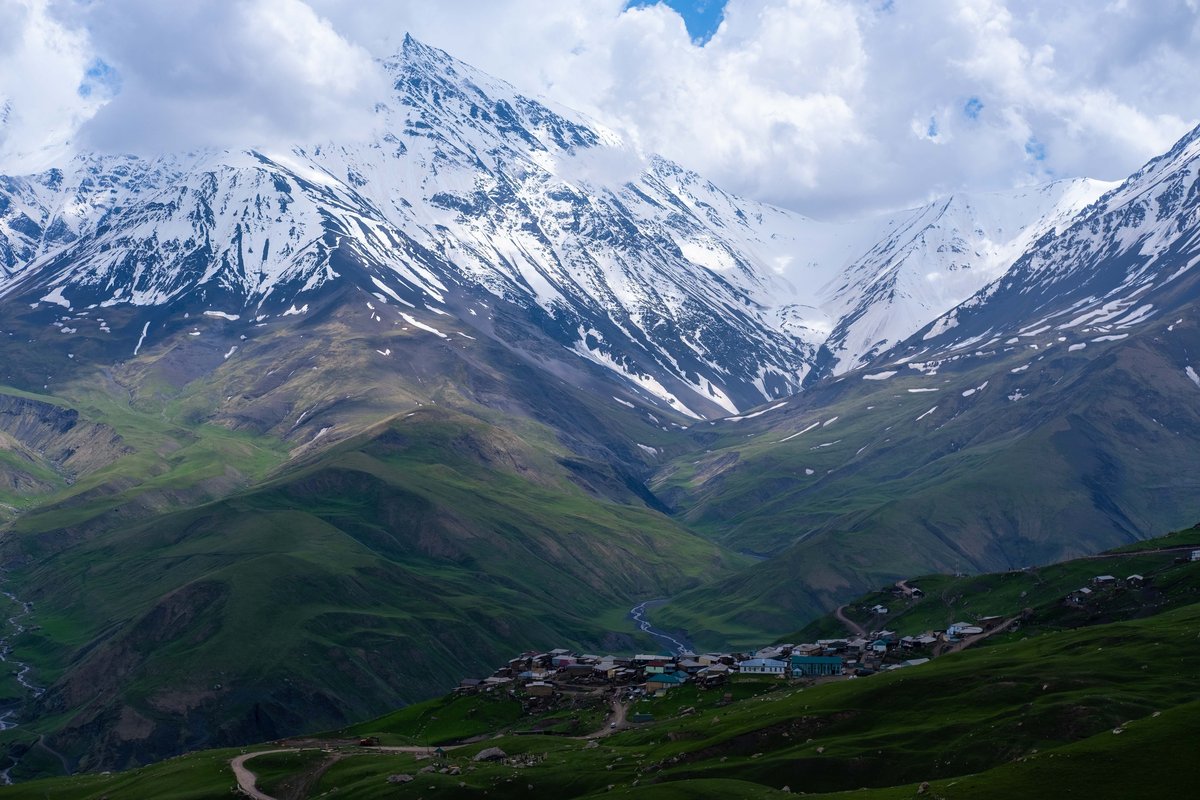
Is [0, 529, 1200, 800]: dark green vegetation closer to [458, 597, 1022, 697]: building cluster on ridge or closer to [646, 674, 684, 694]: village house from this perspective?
[646, 674, 684, 694]: village house

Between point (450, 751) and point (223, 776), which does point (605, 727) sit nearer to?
point (450, 751)

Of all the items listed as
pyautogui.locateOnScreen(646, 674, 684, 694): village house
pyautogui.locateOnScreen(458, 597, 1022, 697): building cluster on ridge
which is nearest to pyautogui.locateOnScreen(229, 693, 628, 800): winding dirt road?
pyautogui.locateOnScreen(646, 674, 684, 694): village house

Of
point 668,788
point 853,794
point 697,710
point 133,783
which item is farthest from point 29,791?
point 853,794

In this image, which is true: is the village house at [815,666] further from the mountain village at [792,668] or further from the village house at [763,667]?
the village house at [763,667]

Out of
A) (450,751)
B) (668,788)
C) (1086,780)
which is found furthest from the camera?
(450,751)

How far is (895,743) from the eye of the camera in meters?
120

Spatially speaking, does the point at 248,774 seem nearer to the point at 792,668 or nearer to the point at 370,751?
the point at 370,751

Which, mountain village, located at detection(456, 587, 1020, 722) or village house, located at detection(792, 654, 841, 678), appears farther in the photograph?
village house, located at detection(792, 654, 841, 678)

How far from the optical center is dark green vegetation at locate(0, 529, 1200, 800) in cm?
9662

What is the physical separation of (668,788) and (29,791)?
3944 inches

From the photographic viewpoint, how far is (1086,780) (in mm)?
92125

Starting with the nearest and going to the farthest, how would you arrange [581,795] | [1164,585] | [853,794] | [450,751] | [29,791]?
[853,794] → [581,795] → [450,751] → [29,791] → [1164,585]

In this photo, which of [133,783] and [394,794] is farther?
[133,783]

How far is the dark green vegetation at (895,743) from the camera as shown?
96625 mm
